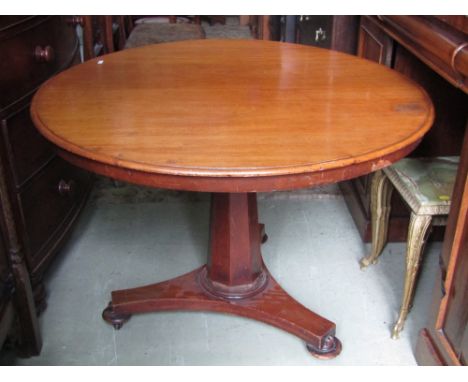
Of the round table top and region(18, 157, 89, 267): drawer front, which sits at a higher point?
the round table top

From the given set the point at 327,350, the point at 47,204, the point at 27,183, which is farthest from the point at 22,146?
the point at 327,350

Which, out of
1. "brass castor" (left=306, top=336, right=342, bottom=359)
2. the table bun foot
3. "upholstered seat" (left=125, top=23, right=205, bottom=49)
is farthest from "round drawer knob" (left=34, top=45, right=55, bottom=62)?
"upholstered seat" (left=125, top=23, right=205, bottom=49)

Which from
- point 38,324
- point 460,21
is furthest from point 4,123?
point 460,21

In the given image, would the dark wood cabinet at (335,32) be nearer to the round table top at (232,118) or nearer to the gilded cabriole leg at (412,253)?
the round table top at (232,118)

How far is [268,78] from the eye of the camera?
1.81m

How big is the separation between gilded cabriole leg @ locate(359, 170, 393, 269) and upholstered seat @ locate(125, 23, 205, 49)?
6.50ft

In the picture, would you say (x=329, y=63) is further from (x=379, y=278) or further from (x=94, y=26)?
(x=94, y=26)

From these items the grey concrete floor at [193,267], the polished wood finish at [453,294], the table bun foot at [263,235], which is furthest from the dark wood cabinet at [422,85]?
the polished wood finish at [453,294]

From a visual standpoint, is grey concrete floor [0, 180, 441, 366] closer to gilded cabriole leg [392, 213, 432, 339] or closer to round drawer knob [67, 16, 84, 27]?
gilded cabriole leg [392, 213, 432, 339]

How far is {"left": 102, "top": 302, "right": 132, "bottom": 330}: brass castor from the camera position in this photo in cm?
197

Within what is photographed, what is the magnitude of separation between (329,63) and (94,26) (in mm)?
1689

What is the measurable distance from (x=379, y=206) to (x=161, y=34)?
2.22 meters

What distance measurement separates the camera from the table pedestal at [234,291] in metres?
1.84

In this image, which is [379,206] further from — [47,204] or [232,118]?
[47,204]
